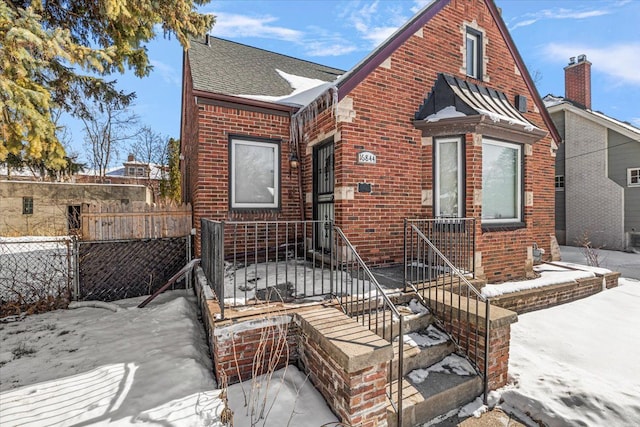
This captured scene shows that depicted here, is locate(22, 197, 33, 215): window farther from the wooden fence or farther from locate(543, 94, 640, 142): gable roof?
locate(543, 94, 640, 142): gable roof

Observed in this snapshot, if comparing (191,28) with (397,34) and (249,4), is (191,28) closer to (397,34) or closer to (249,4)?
(249,4)

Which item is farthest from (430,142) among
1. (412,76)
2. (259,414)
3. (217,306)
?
(259,414)

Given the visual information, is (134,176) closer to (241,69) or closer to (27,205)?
(27,205)

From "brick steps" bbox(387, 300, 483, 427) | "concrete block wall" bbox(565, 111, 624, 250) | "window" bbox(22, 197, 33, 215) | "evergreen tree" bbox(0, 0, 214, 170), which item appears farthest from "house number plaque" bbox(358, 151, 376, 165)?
"window" bbox(22, 197, 33, 215)

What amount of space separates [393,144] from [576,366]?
14.4 ft

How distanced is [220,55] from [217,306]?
775cm

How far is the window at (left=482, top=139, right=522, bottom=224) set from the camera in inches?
236

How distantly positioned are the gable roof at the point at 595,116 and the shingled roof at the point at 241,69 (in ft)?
39.6

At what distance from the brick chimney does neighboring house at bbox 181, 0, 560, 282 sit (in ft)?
37.6

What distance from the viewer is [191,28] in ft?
18.7

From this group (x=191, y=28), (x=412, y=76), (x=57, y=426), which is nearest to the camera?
(x=57, y=426)

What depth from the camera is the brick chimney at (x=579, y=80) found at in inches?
573

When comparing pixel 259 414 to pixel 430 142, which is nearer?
pixel 259 414

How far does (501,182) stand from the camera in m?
6.21
